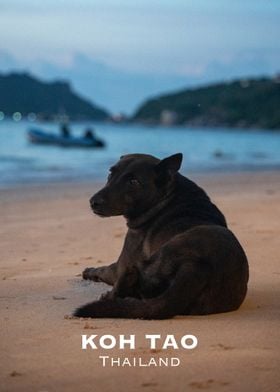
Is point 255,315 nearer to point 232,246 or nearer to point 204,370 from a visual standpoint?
point 232,246

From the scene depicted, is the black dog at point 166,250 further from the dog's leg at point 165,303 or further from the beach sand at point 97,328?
the beach sand at point 97,328

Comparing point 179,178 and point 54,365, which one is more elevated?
point 179,178

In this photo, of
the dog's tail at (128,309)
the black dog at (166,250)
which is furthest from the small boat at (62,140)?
the dog's tail at (128,309)

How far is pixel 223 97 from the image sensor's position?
176 m

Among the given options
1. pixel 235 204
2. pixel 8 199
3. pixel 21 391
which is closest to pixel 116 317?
pixel 21 391

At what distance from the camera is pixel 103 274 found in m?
8.17

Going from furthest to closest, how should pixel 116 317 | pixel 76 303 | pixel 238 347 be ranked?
pixel 76 303
pixel 116 317
pixel 238 347

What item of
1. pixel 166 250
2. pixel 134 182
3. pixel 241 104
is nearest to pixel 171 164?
pixel 134 182

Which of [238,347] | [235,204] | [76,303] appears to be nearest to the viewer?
[238,347]

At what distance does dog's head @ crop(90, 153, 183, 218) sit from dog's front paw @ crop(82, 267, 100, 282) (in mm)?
1153

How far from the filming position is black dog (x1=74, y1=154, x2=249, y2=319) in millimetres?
6527

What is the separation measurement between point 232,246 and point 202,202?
74 cm

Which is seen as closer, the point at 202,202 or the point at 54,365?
the point at 54,365

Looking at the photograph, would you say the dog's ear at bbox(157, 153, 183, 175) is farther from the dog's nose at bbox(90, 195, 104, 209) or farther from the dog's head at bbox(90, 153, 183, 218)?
the dog's nose at bbox(90, 195, 104, 209)
